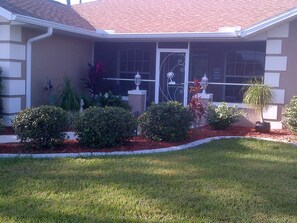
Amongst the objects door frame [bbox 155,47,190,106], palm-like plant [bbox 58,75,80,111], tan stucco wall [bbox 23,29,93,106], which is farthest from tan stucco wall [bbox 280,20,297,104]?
tan stucco wall [bbox 23,29,93,106]

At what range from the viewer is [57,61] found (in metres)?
12.9

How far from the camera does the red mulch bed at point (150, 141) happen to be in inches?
328

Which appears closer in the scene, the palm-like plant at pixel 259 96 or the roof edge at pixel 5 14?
the roof edge at pixel 5 14

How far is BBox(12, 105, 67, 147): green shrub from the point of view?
8.07 m

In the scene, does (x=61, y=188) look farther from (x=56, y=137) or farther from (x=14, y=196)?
(x=56, y=137)

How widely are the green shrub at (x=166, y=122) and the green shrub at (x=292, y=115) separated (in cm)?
303

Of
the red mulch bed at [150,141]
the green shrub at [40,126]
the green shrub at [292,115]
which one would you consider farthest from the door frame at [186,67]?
the green shrub at [40,126]

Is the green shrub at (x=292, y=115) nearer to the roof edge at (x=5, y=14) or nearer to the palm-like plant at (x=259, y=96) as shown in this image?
the palm-like plant at (x=259, y=96)

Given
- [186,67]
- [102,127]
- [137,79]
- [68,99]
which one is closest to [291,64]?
[186,67]

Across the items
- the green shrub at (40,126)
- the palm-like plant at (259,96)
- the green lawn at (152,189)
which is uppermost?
the palm-like plant at (259,96)

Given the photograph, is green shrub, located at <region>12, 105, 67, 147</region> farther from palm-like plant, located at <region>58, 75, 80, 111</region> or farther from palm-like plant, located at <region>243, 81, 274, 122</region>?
palm-like plant, located at <region>243, 81, 274, 122</region>

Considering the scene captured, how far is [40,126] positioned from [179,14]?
8714 millimetres

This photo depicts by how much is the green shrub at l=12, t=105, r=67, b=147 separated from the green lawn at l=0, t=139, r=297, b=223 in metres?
0.83

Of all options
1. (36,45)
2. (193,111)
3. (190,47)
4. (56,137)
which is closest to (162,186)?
(56,137)
